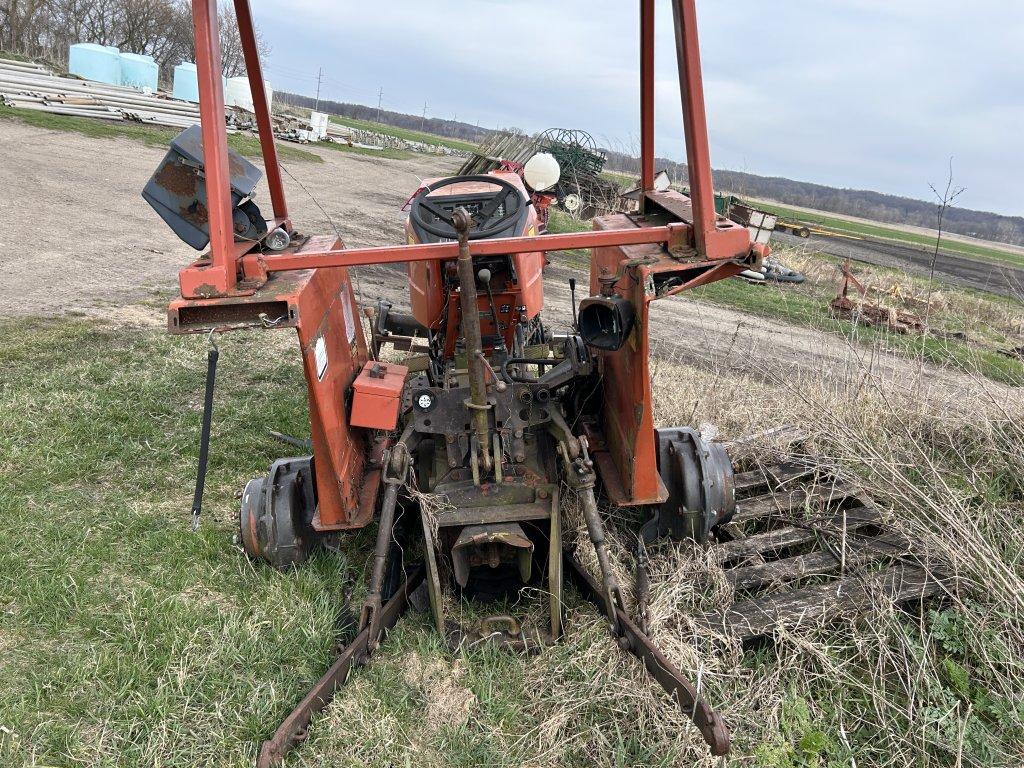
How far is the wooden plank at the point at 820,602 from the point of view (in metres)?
3.22

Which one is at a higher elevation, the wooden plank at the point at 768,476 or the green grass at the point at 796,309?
the green grass at the point at 796,309

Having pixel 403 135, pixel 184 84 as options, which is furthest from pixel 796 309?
pixel 403 135

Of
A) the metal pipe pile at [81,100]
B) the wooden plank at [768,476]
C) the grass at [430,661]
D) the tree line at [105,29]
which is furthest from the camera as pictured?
the tree line at [105,29]

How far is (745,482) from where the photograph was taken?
14.3ft

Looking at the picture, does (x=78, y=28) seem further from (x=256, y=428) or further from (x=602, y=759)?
(x=602, y=759)

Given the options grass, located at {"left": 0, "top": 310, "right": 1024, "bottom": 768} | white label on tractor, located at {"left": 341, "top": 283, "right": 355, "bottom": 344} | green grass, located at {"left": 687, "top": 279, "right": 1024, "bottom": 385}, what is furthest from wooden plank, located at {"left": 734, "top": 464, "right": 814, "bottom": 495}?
green grass, located at {"left": 687, "top": 279, "right": 1024, "bottom": 385}

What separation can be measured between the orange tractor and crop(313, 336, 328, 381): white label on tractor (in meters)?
0.02

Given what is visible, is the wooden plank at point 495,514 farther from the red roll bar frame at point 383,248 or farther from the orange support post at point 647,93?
the orange support post at point 647,93

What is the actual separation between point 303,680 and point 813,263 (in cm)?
1758

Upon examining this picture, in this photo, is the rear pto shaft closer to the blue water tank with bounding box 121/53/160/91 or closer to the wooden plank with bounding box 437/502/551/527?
the wooden plank with bounding box 437/502/551/527

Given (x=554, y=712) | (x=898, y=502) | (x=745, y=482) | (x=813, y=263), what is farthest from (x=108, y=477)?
(x=813, y=263)

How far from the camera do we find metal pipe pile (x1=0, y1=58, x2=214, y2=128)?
2198 centimetres

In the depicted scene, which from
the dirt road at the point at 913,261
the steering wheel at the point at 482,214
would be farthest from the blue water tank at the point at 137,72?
the steering wheel at the point at 482,214

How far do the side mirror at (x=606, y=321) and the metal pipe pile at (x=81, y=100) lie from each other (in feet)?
77.7
